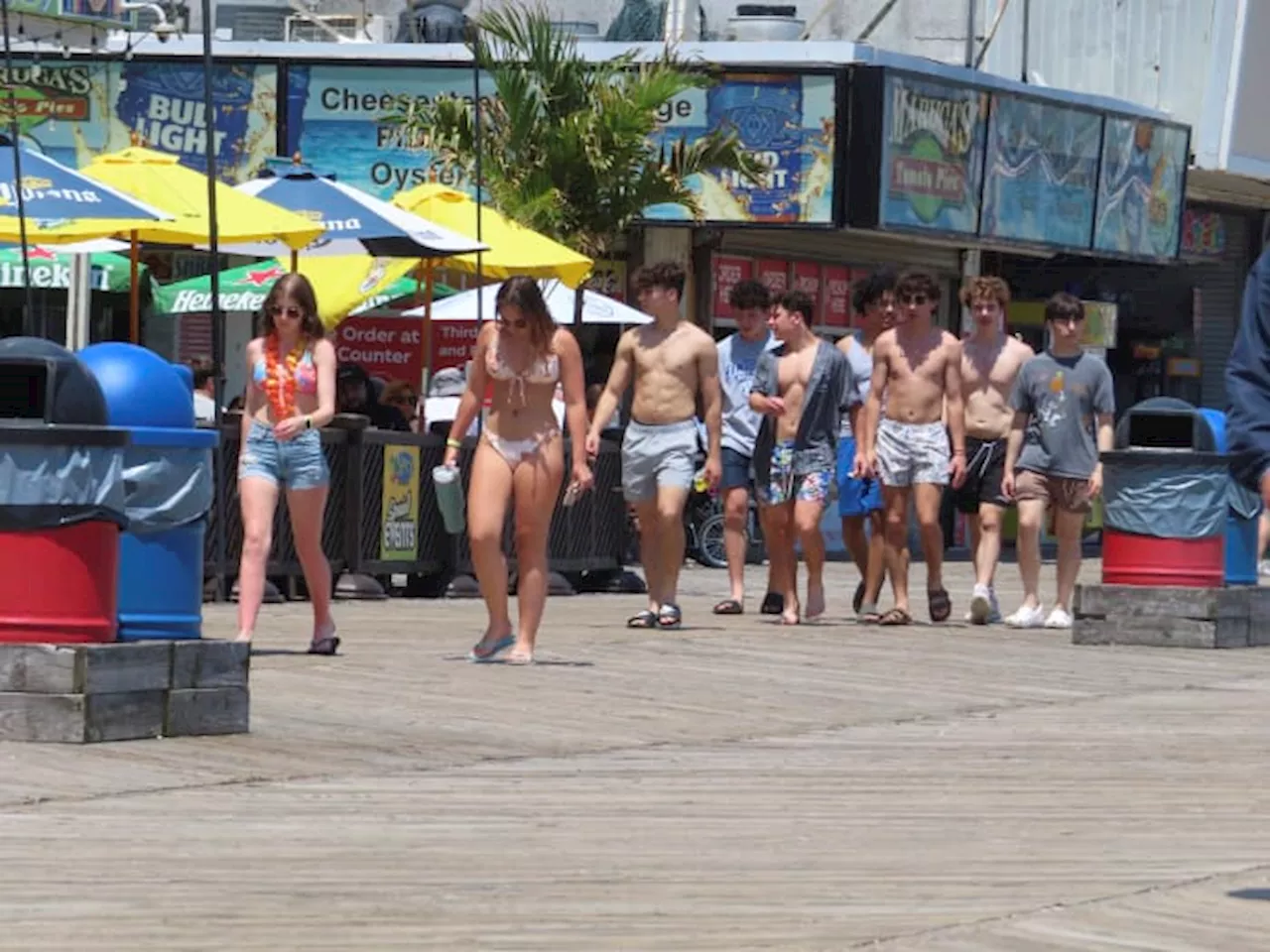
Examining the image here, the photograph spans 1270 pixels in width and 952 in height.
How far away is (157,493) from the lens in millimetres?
10109

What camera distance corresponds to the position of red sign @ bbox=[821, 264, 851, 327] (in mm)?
29719

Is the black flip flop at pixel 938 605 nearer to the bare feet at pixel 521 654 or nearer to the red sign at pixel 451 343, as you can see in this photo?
the bare feet at pixel 521 654

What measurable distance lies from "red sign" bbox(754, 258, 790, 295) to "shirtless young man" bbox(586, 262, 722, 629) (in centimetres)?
1329

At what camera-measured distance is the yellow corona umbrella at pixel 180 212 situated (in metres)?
18.5

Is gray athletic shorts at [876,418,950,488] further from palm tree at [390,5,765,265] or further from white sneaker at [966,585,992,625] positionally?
palm tree at [390,5,765,265]

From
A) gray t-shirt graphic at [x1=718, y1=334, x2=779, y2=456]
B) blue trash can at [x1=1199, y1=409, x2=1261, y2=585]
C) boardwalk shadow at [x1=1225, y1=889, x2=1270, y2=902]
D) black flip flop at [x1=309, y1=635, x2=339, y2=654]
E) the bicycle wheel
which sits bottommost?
the bicycle wheel

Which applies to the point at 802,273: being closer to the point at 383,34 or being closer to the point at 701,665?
the point at 383,34

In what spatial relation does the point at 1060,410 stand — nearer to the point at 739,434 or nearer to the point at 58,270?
the point at 739,434

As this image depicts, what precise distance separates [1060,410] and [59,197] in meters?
5.93

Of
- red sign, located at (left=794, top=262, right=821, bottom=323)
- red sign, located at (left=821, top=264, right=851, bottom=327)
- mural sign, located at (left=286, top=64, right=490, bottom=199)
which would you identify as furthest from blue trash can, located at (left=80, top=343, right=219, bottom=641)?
red sign, located at (left=821, top=264, right=851, bottom=327)

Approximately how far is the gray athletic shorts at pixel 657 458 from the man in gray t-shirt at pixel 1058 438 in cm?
213

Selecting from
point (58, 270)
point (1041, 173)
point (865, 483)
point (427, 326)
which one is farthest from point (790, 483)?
point (1041, 173)

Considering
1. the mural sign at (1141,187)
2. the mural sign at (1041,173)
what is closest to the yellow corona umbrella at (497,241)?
the mural sign at (1041,173)

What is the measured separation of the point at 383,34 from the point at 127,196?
46.8 feet
